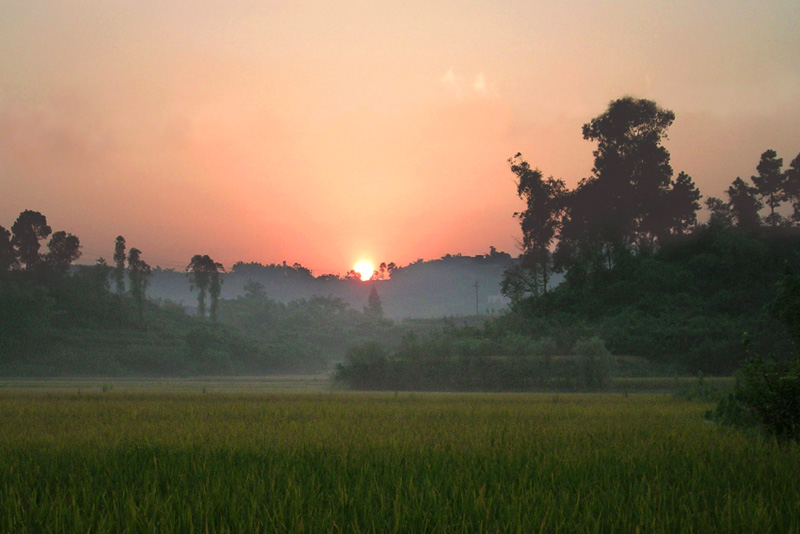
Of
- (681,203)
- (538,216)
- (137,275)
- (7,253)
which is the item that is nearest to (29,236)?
(7,253)

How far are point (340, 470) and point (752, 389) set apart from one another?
7172mm

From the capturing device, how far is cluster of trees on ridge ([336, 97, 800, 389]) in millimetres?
39438

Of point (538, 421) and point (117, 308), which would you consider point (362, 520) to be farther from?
point (117, 308)

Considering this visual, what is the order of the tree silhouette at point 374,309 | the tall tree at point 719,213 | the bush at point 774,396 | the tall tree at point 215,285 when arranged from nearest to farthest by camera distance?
the bush at point 774,396
the tall tree at point 719,213
the tall tree at point 215,285
the tree silhouette at point 374,309

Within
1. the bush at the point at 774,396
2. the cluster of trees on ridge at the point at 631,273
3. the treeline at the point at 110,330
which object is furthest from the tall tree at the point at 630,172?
the bush at the point at 774,396

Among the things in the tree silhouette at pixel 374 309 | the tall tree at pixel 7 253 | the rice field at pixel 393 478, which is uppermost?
the tall tree at pixel 7 253

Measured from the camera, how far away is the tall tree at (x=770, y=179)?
6988cm

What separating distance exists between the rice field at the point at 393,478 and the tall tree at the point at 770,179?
226 feet

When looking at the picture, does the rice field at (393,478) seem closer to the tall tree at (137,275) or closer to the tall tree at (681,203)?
the tall tree at (681,203)

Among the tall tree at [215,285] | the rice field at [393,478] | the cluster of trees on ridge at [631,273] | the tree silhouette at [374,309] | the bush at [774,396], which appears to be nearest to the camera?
the rice field at [393,478]

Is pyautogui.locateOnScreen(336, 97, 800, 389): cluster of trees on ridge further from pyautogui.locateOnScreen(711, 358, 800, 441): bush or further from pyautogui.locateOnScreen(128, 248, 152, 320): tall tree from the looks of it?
pyautogui.locateOnScreen(128, 248, 152, 320): tall tree

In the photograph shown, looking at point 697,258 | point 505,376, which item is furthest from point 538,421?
point 697,258

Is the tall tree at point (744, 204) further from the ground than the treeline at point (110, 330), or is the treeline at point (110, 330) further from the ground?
the tall tree at point (744, 204)

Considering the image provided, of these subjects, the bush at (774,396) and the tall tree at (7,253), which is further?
the tall tree at (7,253)
